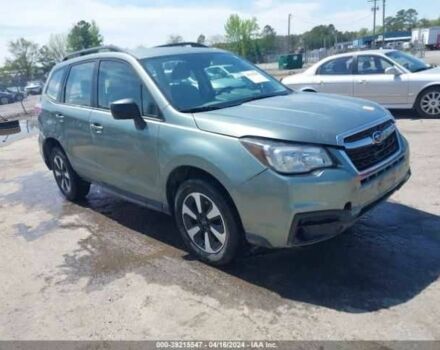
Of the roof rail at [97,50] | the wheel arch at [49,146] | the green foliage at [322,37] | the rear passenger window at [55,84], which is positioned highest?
the green foliage at [322,37]

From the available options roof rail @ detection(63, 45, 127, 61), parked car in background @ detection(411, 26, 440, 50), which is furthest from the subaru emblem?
parked car in background @ detection(411, 26, 440, 50)

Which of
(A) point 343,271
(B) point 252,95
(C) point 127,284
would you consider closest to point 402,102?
(B) point 252,95

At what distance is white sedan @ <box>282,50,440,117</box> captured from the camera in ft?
30.1

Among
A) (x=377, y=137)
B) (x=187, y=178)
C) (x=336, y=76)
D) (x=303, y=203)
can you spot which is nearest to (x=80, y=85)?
(x=187, y=178)

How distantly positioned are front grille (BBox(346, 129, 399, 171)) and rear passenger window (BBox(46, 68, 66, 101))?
395 cm

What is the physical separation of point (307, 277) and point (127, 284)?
4.93 ft

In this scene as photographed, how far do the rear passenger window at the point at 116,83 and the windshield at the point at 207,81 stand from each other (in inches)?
8.1

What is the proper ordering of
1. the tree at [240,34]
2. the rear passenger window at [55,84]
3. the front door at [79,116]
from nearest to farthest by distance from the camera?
the front door at [79,116] → the rear passenger window at [55,84] → the tree at [240,34]

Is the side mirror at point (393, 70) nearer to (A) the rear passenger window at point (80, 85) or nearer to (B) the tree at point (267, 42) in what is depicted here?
(A) the rear passenger window at point (80, 85)

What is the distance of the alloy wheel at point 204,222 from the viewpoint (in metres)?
3.55

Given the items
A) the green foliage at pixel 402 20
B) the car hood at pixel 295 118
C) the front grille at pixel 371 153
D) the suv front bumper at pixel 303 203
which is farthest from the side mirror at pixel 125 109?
the green foliage at pixel 402 20

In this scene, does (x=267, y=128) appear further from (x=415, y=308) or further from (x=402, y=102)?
(x=402, y=102)

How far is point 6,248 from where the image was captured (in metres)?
4.71

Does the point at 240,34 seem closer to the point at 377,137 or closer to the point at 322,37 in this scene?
the point at 322,37
